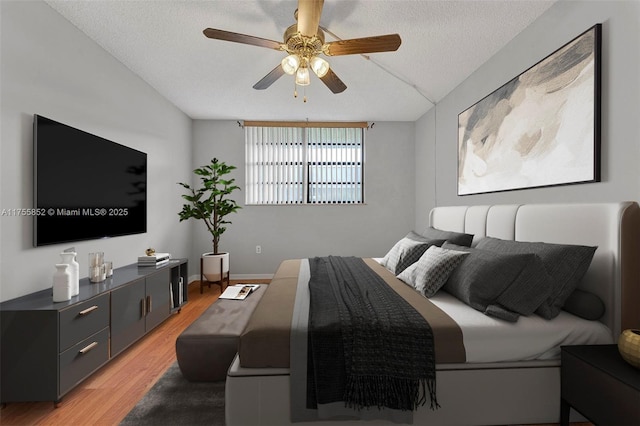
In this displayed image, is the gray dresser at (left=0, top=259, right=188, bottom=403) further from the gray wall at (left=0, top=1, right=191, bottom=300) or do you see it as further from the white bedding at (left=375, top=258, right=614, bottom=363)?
the white bedding at (left=375, top=258, right=614, bottom=363)

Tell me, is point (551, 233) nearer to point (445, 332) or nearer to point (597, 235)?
point (597, 235)

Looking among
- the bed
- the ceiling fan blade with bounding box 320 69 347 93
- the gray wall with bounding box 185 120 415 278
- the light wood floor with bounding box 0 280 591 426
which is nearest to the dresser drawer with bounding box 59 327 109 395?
the light wood floor with bounding box 0 280 591 426

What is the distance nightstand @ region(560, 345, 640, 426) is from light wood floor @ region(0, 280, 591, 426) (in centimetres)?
39

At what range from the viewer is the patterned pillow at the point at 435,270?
186 centimetres

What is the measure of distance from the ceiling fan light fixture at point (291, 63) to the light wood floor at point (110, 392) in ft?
7.74

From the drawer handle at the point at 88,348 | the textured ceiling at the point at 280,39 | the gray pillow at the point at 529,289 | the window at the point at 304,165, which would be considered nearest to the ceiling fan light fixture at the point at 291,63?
the textured ceiling at the point at 280,39

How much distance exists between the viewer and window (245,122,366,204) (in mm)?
4641

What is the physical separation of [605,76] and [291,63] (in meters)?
1.92

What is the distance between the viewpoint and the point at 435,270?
1.89 m

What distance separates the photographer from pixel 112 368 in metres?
2.06

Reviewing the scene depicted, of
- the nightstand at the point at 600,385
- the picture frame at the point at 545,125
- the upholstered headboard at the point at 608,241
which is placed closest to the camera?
the nightstand at the point at 600,385

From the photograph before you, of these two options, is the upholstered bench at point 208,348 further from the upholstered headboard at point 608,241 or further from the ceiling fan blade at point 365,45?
the upholstered headboard at point 608,241

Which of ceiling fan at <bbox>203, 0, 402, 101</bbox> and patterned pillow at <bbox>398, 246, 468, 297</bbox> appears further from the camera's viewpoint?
patterned pillow at <bbox>398, 246, 468, 297</bbox>

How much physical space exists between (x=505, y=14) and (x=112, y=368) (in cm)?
398
